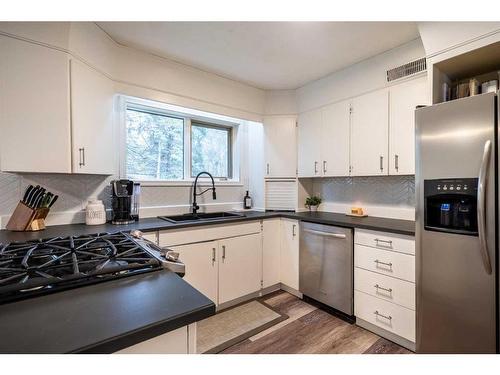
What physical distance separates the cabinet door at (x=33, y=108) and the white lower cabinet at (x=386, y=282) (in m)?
2.34

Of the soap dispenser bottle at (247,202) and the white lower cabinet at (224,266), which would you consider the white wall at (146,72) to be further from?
the white lower cabinet at (224,266)

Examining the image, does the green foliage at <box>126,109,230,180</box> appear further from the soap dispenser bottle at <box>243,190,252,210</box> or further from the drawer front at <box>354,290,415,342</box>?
the drawer front at <box>354,290,415,342</box>

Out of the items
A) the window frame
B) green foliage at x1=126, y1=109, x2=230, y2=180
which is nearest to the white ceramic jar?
the window frame

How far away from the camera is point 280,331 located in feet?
6.63

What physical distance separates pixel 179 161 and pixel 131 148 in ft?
1.73

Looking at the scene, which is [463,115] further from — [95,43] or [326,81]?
[95,43]

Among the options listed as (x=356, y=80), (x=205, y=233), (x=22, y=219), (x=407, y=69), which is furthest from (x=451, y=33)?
(x=22, y=219)

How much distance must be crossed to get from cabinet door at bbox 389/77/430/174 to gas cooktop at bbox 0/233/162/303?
2056 millimetres

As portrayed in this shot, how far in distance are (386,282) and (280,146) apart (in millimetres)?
1798

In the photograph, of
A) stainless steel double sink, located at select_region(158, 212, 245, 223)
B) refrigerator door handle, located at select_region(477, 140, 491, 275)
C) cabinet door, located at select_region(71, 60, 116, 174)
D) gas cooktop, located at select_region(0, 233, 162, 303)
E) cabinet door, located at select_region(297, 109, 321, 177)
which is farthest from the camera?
cabinet door, located at select_region(297, 109, 321, 177)

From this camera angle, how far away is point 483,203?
4.10 feet

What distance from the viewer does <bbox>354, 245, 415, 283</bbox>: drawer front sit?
1767mm

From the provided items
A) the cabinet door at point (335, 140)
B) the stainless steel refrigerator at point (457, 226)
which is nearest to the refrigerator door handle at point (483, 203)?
the stainless steel refrigerator at point (457, 226)

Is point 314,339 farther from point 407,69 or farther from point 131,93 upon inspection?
point 131,93
